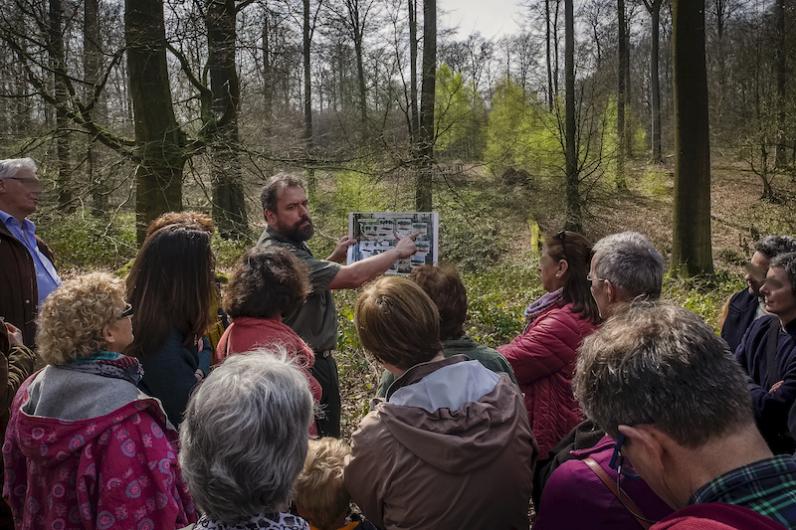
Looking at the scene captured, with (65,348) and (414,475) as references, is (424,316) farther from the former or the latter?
(65,348)

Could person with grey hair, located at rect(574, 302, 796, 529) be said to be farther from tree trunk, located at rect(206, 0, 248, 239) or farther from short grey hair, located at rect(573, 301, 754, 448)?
tree trunk, located at rect(206, 0, 248, 239)

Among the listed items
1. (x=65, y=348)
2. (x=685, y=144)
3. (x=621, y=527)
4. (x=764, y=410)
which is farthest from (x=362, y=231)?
(x=685, y=144)

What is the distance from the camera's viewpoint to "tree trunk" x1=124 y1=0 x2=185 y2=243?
7469mm

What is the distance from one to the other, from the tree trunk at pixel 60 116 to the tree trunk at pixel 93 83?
0.29 metres

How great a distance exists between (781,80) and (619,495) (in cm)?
2001

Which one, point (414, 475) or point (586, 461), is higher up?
point (586, 461)

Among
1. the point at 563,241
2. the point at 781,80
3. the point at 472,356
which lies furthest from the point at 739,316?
the point at 781,80

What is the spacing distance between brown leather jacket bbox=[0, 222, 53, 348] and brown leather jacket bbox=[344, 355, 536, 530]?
9.45ft

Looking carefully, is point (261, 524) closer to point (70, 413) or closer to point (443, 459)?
point (443, 459)

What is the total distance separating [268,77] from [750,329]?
11.1 m

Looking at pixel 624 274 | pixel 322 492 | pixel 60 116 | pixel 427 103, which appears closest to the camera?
pixel 322 492

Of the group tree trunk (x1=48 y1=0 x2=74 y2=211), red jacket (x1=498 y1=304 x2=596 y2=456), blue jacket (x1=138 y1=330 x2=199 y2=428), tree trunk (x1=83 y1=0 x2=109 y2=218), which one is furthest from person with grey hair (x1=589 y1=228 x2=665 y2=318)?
tree trunk (x1=48 y1=0 x2=74 y2=211)

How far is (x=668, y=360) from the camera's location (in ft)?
4.37

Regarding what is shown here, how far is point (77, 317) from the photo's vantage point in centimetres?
199
